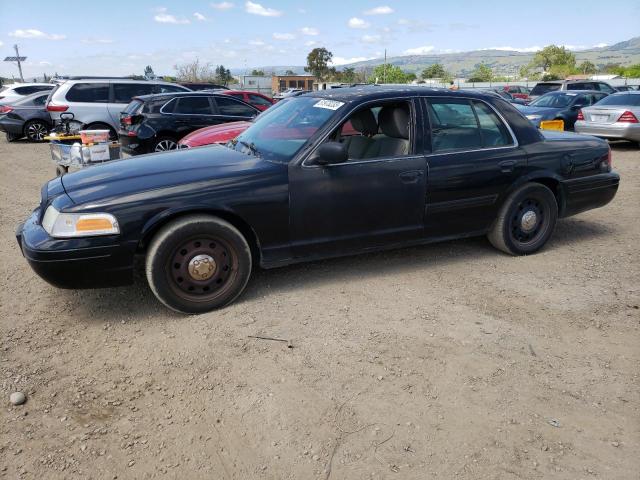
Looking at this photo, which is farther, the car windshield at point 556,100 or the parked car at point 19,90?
the parked car at point 19,90

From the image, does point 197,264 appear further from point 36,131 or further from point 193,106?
point 36,131

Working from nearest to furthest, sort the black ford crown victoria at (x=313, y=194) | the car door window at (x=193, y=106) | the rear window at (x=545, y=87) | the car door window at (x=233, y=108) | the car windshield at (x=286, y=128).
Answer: the black ford crown victoria at (x=313, y=194)
the car windshield at (x=286, y=128)
the car door window at (x=193, y=106)
the car door window at (x=233, y=108)
the rear window at (x=545, y=87)

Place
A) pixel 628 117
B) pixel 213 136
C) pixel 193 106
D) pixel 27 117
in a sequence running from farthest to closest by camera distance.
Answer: pixel 27 117, pixel 628 117, pixel 193 106, pixel 213 136

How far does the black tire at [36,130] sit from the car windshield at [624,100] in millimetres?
15483

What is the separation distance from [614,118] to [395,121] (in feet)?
33.0

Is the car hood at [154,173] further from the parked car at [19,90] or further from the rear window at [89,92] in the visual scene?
the parked car at [19,90]

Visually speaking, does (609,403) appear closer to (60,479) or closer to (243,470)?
(243,470)

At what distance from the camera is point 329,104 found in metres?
4.23

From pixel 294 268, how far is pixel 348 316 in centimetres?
105

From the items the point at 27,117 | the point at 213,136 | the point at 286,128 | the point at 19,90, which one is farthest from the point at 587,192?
the point at 19,90

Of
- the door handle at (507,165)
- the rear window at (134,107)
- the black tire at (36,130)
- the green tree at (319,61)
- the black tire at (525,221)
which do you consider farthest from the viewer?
the green tree at (319,61)

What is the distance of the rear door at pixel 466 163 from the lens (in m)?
4.29

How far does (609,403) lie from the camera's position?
108 inches

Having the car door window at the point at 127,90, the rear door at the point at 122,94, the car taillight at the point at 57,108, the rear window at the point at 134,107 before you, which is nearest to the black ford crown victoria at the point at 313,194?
the rear window at the point at 134,107
